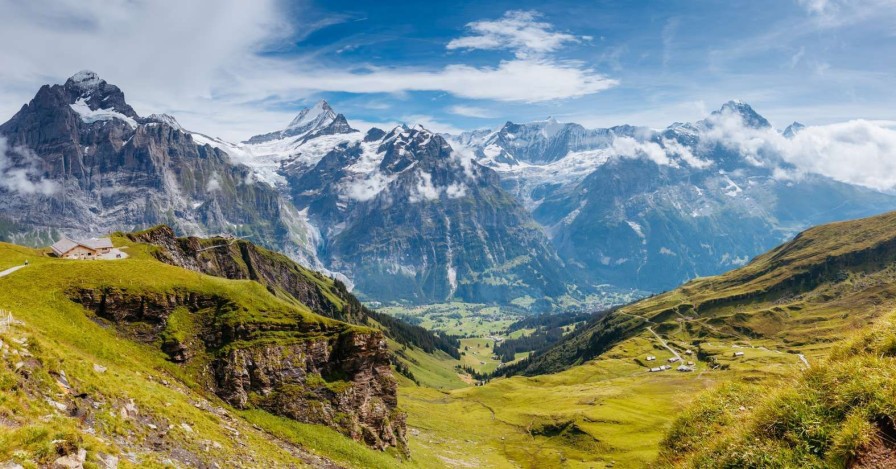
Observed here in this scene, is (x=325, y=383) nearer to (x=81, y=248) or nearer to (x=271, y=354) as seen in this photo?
(x=271, y=354)

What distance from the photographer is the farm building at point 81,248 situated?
107938mm

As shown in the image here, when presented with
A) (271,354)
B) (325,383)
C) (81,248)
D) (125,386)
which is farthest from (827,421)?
(81,248)

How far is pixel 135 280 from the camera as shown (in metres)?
66.8

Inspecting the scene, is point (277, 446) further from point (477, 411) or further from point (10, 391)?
point (477, 411)

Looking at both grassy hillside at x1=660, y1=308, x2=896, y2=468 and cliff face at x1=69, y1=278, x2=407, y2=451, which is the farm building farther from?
grassy hillside at x1=660, y1=308, x2=896, y2=468

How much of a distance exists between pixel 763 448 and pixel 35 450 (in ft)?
87.6

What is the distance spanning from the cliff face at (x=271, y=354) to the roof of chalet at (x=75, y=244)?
59.5 m

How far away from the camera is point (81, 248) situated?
11169 centimetres

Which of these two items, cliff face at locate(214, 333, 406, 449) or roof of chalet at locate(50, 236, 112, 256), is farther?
roof of chalet at locate(50, 236, 112, 256)

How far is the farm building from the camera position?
108m

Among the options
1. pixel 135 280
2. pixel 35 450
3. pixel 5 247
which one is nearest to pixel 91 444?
pixel 35 450

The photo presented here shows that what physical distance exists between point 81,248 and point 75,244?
1.43 m

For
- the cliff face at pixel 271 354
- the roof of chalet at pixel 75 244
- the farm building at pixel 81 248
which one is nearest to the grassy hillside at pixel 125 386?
the cliff face at pixel 271 354

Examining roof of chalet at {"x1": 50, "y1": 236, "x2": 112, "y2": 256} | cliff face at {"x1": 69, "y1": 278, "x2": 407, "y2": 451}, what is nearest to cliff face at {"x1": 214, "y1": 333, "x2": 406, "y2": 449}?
cliff face at {"x1": 69, "y1": 278, "x2": 407, "y2": 451}
